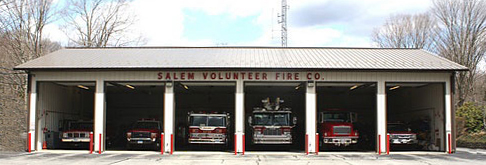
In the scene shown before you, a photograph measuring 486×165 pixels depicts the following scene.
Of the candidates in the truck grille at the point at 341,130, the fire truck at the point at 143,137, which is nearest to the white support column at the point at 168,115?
the fire truck at the point at 143,137

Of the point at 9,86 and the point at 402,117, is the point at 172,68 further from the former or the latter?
the point at 9,86

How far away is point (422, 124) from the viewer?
2688 cm

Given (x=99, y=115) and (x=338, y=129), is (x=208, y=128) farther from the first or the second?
(x=338, y=129)

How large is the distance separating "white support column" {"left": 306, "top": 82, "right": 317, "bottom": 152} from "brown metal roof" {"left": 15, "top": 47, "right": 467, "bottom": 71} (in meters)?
1.15

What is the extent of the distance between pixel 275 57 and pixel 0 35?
20.4 m

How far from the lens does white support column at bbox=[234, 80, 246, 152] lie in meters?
23.2

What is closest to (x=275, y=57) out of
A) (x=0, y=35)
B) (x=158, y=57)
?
(x=158, y=57)

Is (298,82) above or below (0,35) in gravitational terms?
below

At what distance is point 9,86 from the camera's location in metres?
39.9

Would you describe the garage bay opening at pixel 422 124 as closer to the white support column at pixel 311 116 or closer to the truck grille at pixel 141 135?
the white support column at pixel 311 116

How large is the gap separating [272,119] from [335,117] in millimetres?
3370

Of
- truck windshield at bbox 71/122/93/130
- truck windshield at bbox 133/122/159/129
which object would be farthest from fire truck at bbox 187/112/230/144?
truck windshield at bbox 71/122/93/130

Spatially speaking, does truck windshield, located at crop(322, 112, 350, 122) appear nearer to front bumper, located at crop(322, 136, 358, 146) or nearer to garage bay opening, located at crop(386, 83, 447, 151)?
front bumper, located at crop(322, 136, 358, 146)

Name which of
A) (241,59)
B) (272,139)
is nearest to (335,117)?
(272,139)
